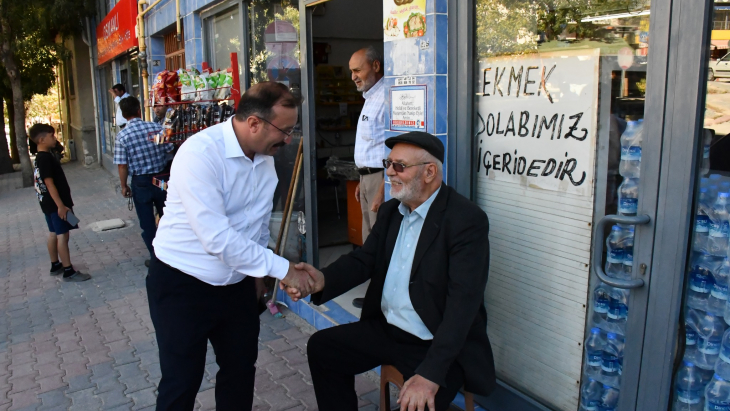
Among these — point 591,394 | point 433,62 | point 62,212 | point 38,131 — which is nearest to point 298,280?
point 433,62

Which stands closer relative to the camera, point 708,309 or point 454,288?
point 708,309

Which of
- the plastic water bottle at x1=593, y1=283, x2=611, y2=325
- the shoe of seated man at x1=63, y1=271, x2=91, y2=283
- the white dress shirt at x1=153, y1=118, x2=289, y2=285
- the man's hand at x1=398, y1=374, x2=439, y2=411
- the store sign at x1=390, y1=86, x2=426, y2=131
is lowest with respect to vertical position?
the shoe of seated man at x1=63, y1=271, x2=91, y2=283

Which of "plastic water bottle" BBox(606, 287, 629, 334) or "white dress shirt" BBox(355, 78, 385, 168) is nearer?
"plastic water bottle" BBox(606, 287, 629, 334)

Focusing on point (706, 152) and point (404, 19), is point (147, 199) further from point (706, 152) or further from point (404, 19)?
point (706, 152)

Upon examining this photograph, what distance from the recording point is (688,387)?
223 centimetres

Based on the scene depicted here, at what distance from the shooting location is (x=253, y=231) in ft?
8.80

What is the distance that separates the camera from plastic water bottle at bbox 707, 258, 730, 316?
6.93 feet

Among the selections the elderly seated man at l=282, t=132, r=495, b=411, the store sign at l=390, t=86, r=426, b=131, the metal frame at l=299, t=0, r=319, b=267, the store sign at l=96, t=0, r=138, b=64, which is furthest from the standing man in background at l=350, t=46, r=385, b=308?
the store sign at l=96, t=0, r=138, b=64

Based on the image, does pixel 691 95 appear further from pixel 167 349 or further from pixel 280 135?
pixel 167 349

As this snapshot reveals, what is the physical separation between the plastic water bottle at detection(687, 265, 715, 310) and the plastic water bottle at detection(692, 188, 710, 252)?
0.28 feet

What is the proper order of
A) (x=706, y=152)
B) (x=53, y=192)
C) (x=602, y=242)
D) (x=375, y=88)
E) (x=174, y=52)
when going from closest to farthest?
(x=706, y=152), (x=602, y=242), (x=375, y=88), (x=53, y=192), (x=174, y=52)

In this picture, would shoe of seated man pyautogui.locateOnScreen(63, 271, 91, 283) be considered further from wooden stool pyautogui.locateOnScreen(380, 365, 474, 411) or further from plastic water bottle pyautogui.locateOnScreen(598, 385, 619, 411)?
plastic water bottle pyautogui.locateOnScreen(598, 385, 619, 411)

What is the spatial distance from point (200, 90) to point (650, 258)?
162 inches

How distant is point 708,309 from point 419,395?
1.14m
